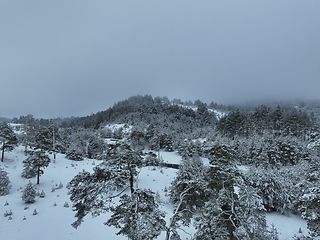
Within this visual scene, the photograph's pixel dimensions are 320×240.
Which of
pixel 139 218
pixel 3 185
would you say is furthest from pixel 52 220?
pixel 139 218

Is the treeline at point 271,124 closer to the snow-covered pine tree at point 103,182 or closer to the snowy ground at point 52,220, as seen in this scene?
the snowy ground at point 52,220

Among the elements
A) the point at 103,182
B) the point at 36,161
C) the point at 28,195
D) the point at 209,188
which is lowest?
the point at 28,195

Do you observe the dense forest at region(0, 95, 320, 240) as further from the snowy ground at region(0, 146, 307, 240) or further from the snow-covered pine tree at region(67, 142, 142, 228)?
the snowy ground at region(0, 146, 307, 240)

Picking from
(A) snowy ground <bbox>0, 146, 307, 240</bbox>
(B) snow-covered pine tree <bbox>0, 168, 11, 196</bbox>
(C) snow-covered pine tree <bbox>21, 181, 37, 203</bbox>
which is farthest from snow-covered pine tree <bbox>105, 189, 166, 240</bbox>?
(B) snow-covered pine tree <bbox>0, 168, 11, 196</bbox>

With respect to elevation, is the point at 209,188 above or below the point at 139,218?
below

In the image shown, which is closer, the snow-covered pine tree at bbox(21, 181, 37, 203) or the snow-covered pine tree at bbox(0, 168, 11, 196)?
the snow-covered pine tree at bbox(21, 181, 37, 203)

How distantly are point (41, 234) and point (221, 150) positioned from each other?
1397 centimetres

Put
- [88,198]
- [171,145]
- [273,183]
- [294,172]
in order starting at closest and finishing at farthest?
1. [88,198]
2. [273,183]
3. [294,172]
4. [171,145]

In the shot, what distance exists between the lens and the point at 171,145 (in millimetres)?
54031

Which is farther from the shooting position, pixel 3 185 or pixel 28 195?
pixel 3 185

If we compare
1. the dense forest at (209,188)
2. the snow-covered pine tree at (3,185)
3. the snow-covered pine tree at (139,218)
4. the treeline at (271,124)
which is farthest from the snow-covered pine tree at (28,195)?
the treeline at (271,124)

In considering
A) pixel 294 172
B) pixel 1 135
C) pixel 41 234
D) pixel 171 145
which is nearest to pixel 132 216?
pixel 41 234

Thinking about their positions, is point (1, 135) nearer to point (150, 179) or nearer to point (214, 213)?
point (150, 179)

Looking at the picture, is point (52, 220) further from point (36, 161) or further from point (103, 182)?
point (103, 182)
